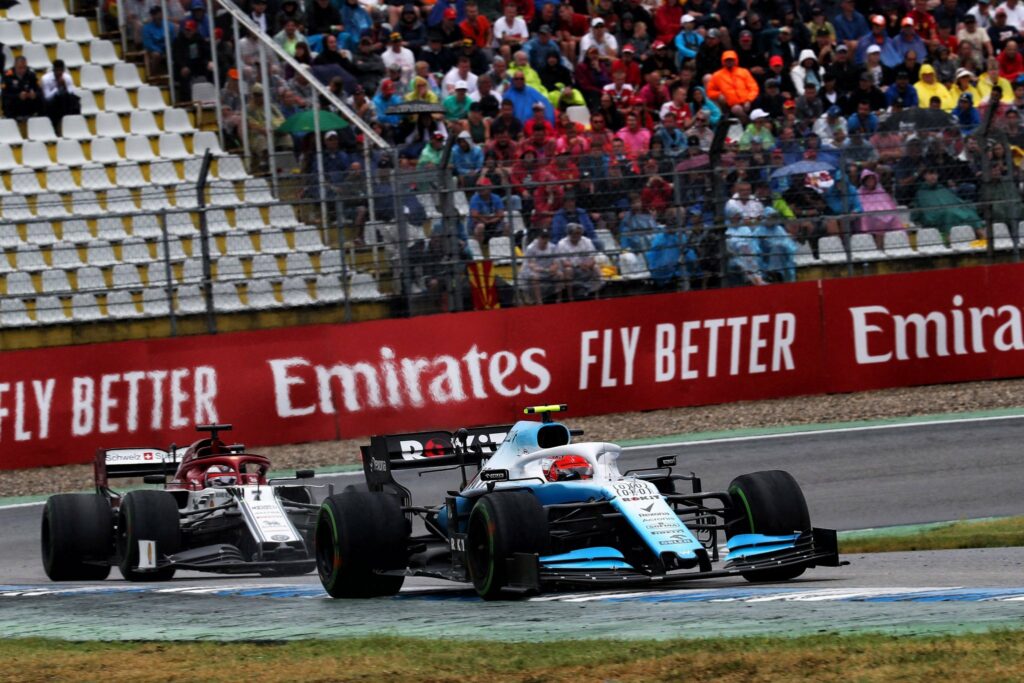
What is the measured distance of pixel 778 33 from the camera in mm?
22094

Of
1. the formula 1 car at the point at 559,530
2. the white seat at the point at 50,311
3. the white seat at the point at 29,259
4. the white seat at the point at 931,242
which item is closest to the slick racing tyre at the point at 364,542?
the formula 1 car at the point at 559,530

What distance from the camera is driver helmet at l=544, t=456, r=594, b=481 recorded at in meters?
9.36

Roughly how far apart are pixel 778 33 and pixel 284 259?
26.1 feet

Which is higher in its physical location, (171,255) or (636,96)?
(636,96)

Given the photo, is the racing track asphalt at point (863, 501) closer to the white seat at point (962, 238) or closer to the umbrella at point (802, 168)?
the white seat at point (962, 238)

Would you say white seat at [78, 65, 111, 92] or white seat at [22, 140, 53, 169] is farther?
white seat at [78, 65, 111, 92]

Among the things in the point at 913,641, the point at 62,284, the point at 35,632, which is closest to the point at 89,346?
the point at 62,284

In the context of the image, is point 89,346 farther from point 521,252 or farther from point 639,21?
point 639,21

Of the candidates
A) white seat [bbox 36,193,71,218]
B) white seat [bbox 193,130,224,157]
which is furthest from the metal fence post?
white seat [bbox 193,130,224,157]

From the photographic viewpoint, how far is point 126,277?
17672 millimetres

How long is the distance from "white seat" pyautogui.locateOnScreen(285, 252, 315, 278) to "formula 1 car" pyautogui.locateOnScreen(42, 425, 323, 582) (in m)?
5.52

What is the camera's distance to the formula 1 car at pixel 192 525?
11.2 meters

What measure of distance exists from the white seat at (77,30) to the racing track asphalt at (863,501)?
7.90m

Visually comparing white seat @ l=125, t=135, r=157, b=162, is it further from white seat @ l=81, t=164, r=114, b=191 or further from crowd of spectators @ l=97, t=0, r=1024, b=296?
crowd of spectators @ l=97, t=0, r=1024, b=296
